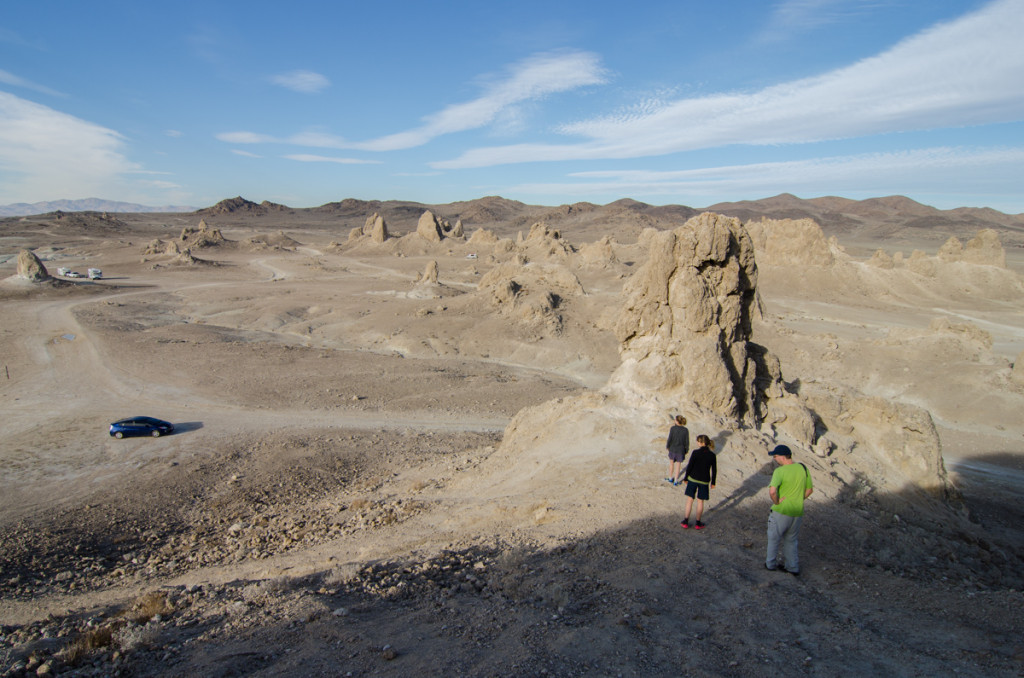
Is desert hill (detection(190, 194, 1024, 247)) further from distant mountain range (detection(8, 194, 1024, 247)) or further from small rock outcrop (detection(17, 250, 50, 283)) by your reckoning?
small rock outcrop (detection(17, 250, 50, 283))

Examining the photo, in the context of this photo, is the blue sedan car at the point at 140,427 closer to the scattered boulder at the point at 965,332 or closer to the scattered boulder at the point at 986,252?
the scattered boulder at the point at 965,332

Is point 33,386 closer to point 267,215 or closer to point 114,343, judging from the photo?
point 114,343

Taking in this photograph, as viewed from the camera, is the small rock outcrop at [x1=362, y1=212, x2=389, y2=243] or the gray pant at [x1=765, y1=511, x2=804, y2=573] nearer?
the gray pant at [x1=765, y1=511, x2=804, y2=573]

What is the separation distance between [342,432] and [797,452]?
12594mm

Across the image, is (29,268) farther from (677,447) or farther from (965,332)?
(965,332)

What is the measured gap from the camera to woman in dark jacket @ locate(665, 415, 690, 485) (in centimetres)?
887

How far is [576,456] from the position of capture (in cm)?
1063

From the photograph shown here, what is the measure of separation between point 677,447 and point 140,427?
51.8ft

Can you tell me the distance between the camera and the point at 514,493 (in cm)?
1012

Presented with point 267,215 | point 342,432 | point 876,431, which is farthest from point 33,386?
point 267,215

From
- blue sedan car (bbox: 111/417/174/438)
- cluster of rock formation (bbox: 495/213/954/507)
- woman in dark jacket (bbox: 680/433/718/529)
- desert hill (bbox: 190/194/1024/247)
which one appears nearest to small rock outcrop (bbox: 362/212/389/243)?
desert hill (bbox: 190/194/1024/247)

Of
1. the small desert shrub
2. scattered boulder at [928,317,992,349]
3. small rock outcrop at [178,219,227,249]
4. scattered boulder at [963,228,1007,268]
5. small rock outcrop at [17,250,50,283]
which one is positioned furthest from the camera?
small rock outcrop at [178,219,227,249]

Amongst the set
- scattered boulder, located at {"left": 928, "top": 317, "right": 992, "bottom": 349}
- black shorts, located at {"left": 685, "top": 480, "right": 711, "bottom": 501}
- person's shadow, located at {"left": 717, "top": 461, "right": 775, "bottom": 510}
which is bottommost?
person's shadow, located at {"left": 717, "top": 461, "right": 775, "bottom": 510}

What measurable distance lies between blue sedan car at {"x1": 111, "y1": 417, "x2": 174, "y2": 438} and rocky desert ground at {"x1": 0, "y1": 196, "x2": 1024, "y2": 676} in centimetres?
62
